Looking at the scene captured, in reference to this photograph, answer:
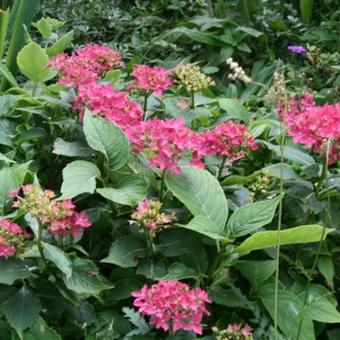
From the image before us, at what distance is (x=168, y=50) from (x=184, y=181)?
7.34 ft

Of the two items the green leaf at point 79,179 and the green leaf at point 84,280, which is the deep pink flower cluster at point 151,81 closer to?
the green leaf at point 79,179

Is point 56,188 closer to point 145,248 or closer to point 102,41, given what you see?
point 145,248

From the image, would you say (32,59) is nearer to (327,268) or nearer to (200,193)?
(200,193)

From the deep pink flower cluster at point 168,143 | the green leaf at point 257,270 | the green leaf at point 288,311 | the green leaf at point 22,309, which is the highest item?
the deep pink flower cluster at point 168,143

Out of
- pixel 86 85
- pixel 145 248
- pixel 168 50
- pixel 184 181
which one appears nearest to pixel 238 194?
pixel 184 181

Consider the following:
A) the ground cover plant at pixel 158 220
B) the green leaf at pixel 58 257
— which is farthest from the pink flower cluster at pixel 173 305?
the green leaf at pixel 58 257

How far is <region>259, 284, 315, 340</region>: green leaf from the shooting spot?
61.8 inches

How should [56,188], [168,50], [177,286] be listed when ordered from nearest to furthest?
[177,286] → [56,188] → [168,50]

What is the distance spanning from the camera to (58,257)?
4.67 feet

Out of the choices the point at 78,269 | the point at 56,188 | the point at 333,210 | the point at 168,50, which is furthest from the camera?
the point at 168,50

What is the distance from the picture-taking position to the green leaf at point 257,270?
1625 millimetres

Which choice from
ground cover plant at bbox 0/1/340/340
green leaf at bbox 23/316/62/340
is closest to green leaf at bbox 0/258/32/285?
ground cover plant at bbox 0/1/340/340

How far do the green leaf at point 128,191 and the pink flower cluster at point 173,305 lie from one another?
10.8 inches

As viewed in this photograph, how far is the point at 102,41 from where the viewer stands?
3.92 meters
